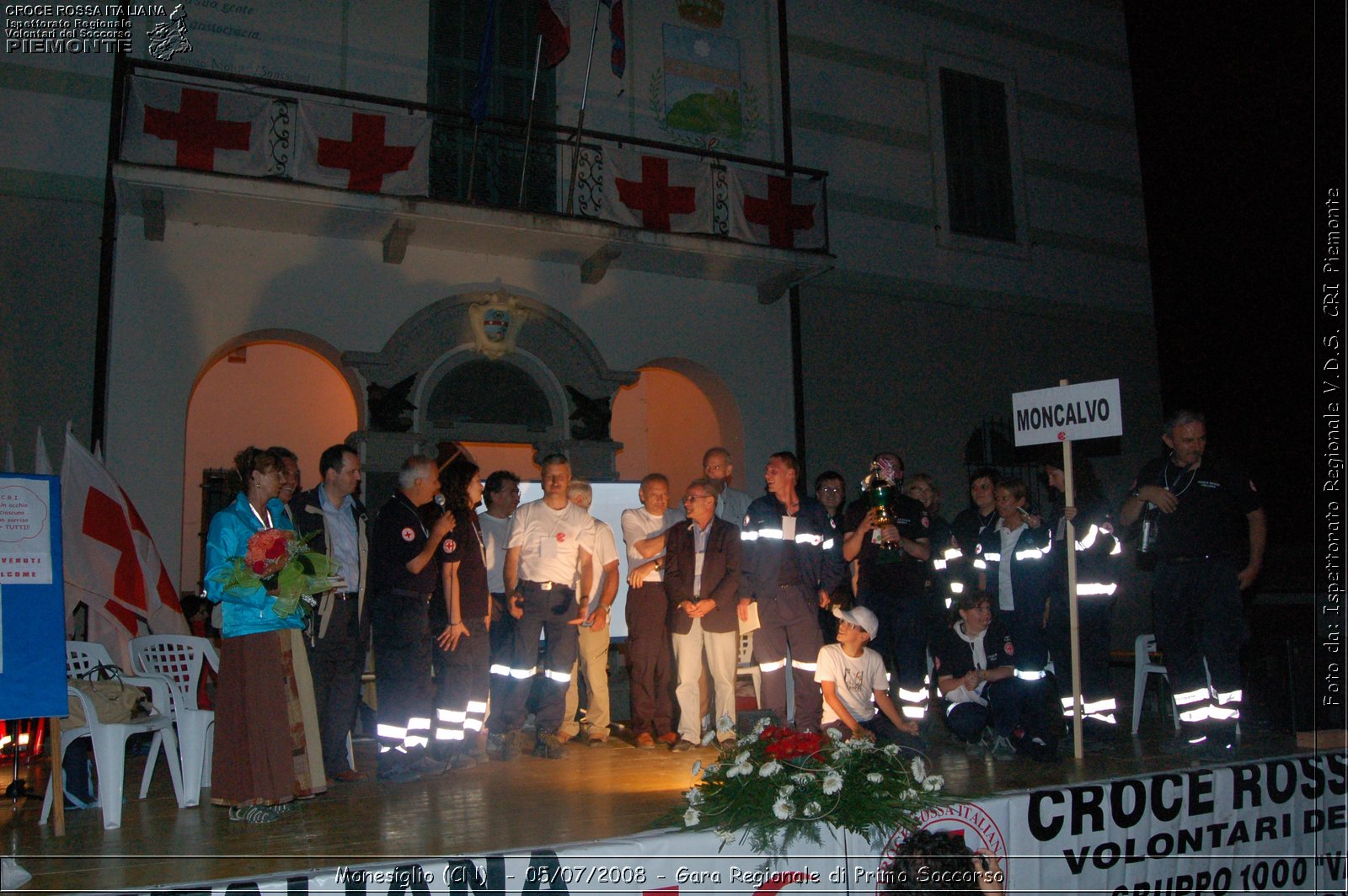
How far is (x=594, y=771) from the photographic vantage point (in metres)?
6.11

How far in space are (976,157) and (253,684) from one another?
39.5 ft

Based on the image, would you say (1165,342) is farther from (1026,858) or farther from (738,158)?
(1026,858)

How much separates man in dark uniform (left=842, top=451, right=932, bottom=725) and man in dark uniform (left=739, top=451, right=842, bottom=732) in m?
0.39

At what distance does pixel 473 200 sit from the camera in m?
9.95

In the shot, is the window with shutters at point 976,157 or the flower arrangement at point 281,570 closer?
the flower arrangement at point 281,570

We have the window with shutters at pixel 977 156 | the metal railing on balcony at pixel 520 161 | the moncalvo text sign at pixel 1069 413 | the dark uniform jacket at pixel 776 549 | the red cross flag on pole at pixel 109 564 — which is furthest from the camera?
the window with shutters at pixel 977 156

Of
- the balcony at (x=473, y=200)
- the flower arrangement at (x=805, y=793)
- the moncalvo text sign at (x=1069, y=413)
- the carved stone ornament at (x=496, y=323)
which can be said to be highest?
A: the balcony at (x=473, y=200)

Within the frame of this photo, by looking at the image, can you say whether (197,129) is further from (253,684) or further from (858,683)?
(858,683)

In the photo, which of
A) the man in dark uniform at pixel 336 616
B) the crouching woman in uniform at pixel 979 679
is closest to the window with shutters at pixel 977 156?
the crouching woman in uniform at pixel 979 679

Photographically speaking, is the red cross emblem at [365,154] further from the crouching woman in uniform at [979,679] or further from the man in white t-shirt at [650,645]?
the crouching woman in uniform at [979,679]

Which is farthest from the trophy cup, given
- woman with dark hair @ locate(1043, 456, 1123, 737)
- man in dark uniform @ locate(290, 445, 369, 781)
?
man in dark uniform @ locate(290, 445, 369, 781)

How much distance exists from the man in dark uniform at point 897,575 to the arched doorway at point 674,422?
14.4 feet

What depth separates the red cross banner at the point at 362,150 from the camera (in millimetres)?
9266

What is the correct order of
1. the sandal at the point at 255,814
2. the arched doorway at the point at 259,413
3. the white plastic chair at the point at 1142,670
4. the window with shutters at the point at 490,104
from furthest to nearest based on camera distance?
the arched doorway at the point at 259,413 → the window with shutters at the point at 490,104 → the white plastic chair at the point at 1142,670 → the sandal at the point at 255,814
